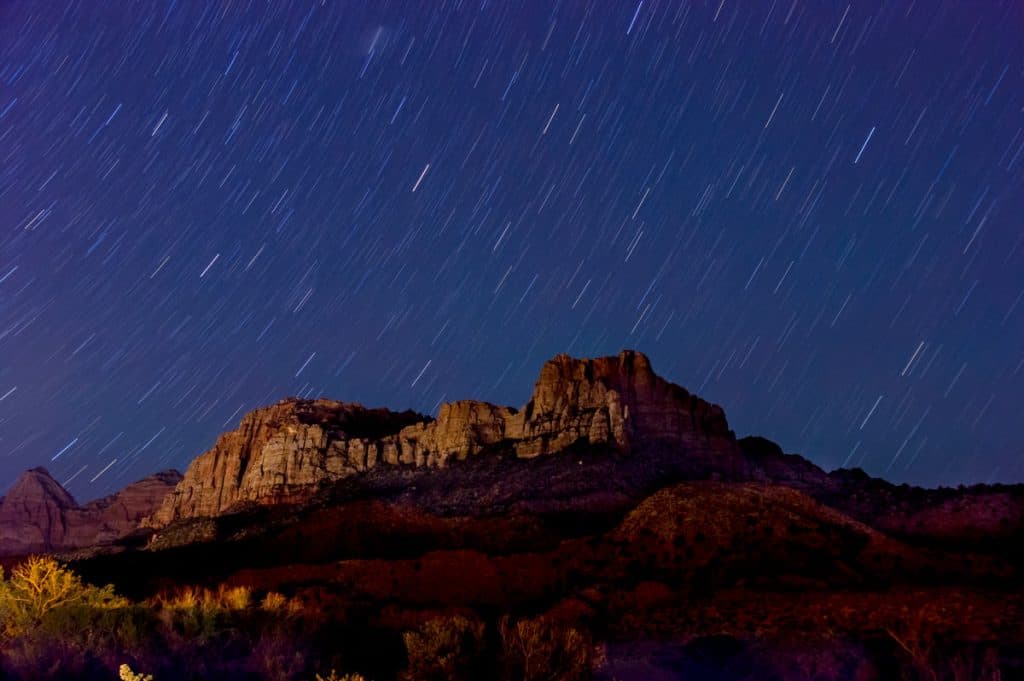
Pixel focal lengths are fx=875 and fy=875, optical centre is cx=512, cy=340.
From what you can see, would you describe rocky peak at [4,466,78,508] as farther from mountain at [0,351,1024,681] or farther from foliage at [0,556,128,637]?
foliage at [0,556,128,637]

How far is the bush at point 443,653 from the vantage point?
20.1m

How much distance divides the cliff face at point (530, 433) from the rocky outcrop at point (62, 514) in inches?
1559

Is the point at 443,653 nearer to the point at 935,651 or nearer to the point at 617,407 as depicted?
the point at 935,651

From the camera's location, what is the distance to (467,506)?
6356 centimetres

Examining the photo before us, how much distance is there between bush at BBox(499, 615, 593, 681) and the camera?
2039 cm

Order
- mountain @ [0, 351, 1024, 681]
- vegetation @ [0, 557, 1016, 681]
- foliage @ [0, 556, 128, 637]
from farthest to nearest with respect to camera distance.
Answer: mountain @ [0, 351, 1024, 681] → foliage @ [0, 556, 128, 637] → vegetation @ [0, 557, 1016, 681]

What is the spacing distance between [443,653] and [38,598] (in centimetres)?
949

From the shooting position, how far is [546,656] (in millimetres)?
20922

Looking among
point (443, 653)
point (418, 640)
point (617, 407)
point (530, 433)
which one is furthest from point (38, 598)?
point (530, 433)

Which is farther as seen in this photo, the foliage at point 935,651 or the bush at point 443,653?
the foliage at point 935,651

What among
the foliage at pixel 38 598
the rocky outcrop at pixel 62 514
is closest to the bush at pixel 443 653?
the foliage at pixel 38 598

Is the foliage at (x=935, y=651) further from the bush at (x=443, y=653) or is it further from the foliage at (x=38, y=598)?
the foliage at (x=38, y=598)

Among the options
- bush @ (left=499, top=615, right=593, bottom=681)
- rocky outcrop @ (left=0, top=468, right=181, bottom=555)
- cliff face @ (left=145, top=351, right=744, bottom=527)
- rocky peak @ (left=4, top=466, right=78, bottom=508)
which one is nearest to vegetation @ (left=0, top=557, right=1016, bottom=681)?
bush @ (left=499, top=615, right=593, bottom=681)

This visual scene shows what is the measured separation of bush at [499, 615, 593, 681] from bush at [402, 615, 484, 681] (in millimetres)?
858
